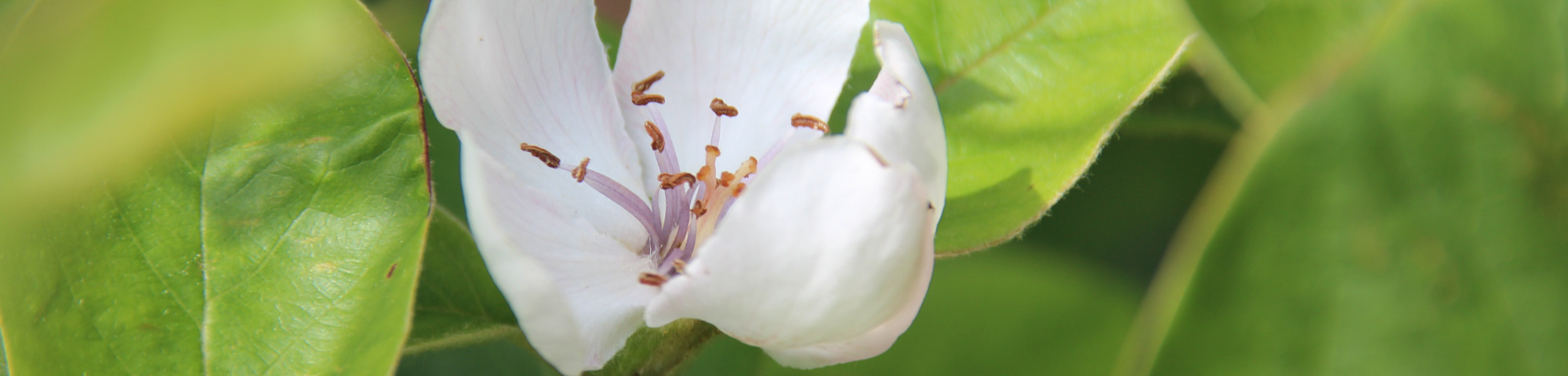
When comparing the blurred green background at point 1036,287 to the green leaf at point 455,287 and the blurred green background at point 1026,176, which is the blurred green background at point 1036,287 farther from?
the green leaf at point 455,287

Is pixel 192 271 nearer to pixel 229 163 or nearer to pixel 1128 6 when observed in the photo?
pixel 229 163

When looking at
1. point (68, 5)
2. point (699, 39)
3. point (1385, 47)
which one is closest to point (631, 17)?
point (699, 39)

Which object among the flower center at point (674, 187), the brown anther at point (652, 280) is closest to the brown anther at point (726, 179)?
the flower center at point (674, 187)

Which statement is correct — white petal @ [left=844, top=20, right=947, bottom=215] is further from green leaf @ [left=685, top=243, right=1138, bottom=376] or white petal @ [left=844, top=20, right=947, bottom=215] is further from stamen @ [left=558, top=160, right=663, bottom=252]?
green leaf @ [left=685, top=243, right=1138, bottom=376]

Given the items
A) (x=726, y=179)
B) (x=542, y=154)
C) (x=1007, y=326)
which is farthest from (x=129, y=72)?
(x=1007, y=326)

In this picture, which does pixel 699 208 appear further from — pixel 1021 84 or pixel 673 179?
pixel 1021 84

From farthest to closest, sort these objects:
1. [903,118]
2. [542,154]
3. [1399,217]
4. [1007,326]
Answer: [1007,326] < [542,154] < [903,118] < [1399,217]
